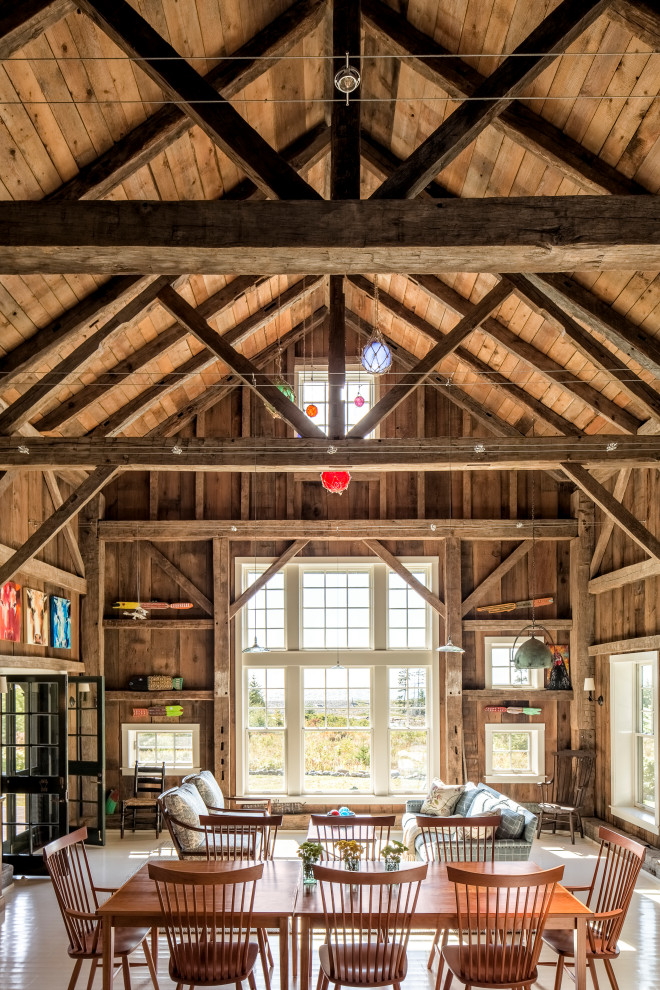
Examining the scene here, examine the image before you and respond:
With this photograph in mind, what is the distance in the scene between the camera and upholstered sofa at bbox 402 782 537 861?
7941mm

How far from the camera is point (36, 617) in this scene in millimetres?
10531

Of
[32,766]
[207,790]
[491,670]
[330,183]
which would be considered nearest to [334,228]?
[330,183]

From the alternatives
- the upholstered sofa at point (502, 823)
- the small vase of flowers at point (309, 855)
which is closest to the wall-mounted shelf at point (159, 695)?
the upholstered sofa at point (502, 823)

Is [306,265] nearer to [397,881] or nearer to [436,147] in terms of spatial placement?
[436,147]

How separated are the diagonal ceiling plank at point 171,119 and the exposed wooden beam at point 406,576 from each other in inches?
268

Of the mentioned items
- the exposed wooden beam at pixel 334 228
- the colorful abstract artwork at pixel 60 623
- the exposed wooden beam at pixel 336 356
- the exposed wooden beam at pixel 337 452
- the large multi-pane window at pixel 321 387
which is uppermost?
the large multi-pane window at pixel 321 387

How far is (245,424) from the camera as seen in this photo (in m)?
13.0

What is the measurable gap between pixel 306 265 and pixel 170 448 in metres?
4.99

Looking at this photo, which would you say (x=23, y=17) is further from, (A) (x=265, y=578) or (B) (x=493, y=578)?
(B) (x=493, y=578)

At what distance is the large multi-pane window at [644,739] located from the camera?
11.1 metres

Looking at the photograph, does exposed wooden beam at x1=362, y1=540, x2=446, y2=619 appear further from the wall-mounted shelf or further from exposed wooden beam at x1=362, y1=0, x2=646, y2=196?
exposed wooden beam at x1=362, y1=0, x2=646, y2=196

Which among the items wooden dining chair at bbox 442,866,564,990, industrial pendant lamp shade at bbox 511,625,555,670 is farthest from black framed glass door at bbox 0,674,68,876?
wooden dining chair at bbox 442,866,564,990

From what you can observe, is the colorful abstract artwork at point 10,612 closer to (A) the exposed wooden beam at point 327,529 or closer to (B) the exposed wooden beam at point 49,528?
(B) the exposed wooden beam at point 49,528

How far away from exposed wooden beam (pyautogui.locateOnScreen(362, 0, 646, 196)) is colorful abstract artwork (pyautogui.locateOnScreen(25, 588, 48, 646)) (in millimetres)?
6607
